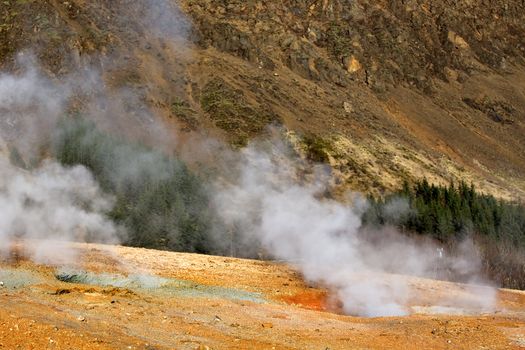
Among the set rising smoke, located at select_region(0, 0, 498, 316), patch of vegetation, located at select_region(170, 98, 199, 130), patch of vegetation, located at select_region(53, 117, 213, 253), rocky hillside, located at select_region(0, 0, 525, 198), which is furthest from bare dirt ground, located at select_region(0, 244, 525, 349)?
patch of vegetation, located at select_region(170, 98, 199, 130)

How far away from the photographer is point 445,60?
96.6 m

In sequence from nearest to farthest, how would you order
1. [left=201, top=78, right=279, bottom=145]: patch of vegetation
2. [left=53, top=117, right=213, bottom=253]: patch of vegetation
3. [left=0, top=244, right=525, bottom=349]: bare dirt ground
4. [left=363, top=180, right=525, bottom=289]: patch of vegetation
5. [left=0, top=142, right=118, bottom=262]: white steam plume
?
1. [left=0, top=244, right=525, bottom=349]: bare dirt ground
2. [left=0, top=142, right=118, bottom=262]: white steam plume
3. [left=363, top=180, right=525, bottom=289]: patch of vegetation
4. [left=53, top=117, right=213, bottom=253]: patch of vegetation
5. [left=201, top=78, right=279, bottom=145]: patch of vegetation

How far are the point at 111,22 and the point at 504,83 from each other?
60.9m

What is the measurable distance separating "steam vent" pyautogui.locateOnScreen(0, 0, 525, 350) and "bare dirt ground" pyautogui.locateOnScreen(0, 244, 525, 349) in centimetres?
10

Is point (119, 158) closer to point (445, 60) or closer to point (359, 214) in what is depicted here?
point (359, 214)

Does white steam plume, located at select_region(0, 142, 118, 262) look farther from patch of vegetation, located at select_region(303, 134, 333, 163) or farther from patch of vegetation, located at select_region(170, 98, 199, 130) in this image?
patch of vegetation, located at select_region(303, 134, 333, 163)

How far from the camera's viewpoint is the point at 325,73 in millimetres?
81375

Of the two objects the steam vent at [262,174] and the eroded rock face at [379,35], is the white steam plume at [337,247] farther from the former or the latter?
the eroded rock face at [379,35]

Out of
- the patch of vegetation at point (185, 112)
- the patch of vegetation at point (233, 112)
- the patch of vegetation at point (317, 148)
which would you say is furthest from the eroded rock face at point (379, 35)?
the patch of vegetation at point (317, 148)

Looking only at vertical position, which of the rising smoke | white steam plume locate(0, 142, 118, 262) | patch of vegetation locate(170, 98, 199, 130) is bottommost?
white steam plume locate(0, 142, 118, 262)

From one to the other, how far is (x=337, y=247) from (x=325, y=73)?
55.7 m

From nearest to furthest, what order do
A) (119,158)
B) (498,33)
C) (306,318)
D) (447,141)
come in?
(306,318) < (119,158) < (447,141) < (498,33)

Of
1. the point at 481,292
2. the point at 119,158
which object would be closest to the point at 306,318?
the point at 481,292

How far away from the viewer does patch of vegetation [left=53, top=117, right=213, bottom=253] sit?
3816 centimetres
